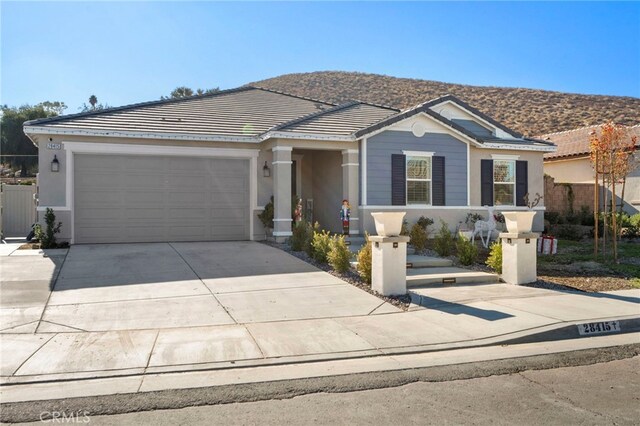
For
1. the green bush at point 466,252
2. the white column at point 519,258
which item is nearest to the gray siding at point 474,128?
the green bush at point 466,252

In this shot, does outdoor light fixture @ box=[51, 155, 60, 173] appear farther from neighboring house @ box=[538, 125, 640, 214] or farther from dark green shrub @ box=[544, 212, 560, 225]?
neighboring house @ box=[538, 125, 640, 214]

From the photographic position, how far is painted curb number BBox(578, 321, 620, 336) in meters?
7.25

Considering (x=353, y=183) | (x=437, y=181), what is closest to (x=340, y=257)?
(x=353, y=183)

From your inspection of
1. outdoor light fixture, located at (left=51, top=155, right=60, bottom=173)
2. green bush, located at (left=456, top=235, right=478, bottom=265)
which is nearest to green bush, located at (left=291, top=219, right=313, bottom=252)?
green bush, located at (left=456, top=235, right=478, bottom=265)

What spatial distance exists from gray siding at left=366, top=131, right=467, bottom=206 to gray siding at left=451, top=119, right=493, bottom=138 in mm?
1758

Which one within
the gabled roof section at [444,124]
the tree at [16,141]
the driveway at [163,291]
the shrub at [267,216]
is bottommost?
the driveway at [163,291]

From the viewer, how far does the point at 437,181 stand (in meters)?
16.1

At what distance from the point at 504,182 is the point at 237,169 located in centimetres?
894

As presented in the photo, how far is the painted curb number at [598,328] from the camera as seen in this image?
725cm

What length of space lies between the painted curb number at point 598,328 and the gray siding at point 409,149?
27.3 feet

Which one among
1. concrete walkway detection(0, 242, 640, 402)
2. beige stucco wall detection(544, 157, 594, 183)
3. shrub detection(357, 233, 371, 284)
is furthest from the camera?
beige stucco wall detection(544, 157, 594, 183)

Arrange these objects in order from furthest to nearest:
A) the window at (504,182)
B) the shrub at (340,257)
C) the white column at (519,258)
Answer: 1. the window at (504,182)
2. the shrub at (340,257)
3. the white column at (519,258)

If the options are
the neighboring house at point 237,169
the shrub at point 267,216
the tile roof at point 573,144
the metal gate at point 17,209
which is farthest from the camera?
the tile roof at point 573,144

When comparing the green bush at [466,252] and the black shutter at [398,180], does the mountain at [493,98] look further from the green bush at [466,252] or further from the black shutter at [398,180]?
the green bush at [466,252]
